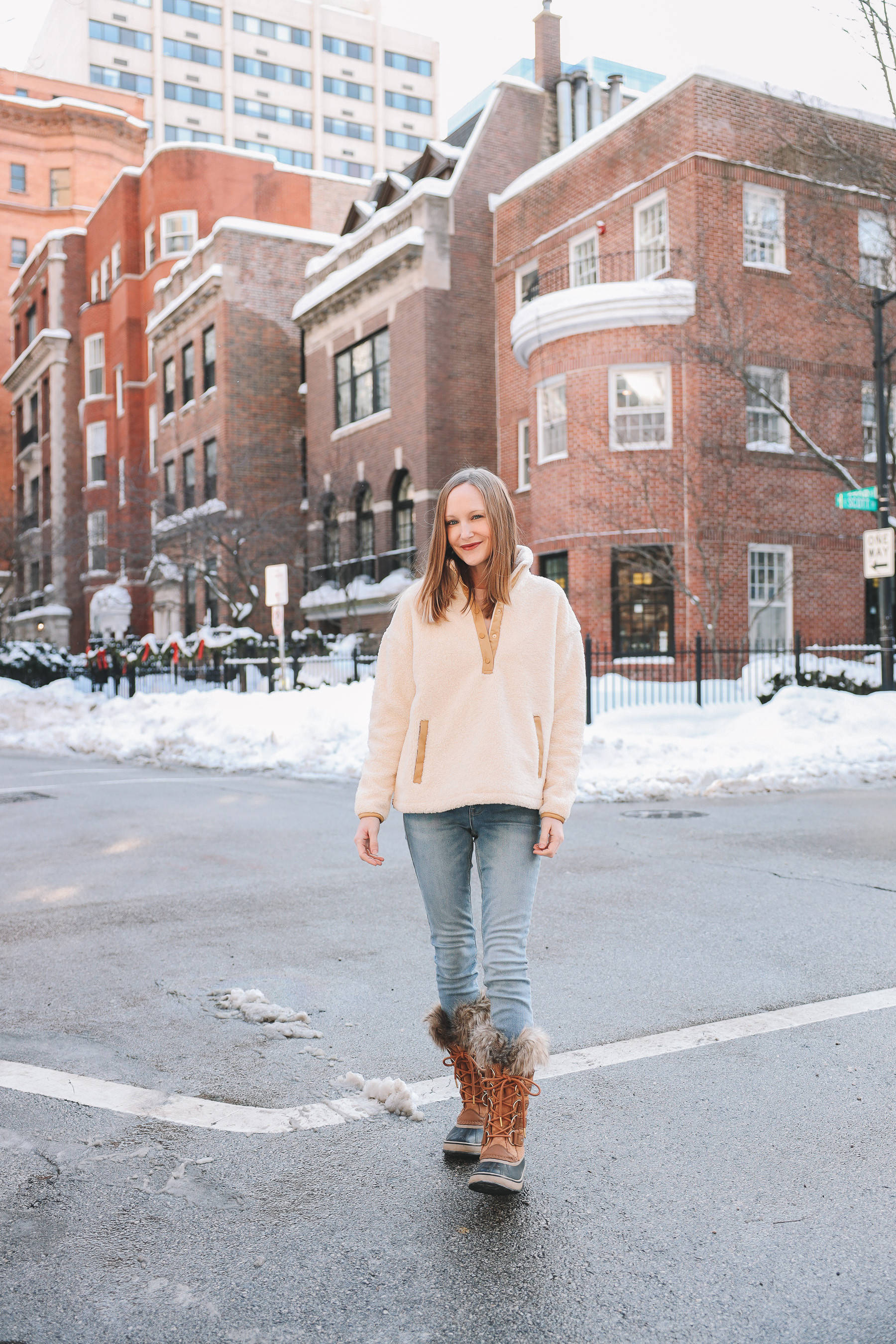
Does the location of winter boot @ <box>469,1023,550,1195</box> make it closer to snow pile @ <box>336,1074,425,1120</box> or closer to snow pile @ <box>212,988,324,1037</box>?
snow pile @ <box>336,1074,425,1120</box>

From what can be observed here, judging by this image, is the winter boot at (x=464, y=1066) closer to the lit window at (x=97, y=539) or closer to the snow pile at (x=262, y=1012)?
the snow pile at (x=262, y=1012)

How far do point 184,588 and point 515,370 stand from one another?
48.7 feet

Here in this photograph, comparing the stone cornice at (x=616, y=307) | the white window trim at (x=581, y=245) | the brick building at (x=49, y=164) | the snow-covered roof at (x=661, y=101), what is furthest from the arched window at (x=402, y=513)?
the brick building at (x=49, y=164)

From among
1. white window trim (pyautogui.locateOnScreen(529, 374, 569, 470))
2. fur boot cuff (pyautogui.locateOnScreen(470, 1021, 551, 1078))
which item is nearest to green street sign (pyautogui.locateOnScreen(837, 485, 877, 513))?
white window trim (pyautogui.locateOnScreen(529, 374, 569, 470))

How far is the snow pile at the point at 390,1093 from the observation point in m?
3.78

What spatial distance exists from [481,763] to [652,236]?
22937mm

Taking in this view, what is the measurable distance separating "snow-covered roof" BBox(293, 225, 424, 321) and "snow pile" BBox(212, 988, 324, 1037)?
25.8 m

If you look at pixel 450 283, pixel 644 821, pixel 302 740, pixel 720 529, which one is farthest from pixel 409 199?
pixel 644 821

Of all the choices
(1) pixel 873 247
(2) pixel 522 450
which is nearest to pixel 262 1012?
(1) pixel 873 247

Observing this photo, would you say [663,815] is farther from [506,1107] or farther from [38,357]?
[38,357]

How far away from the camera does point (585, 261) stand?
81.8 feet

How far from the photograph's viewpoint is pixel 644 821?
10.3 metres

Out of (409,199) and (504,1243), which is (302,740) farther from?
(409,199)

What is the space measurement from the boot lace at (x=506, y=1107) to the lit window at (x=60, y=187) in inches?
2512
